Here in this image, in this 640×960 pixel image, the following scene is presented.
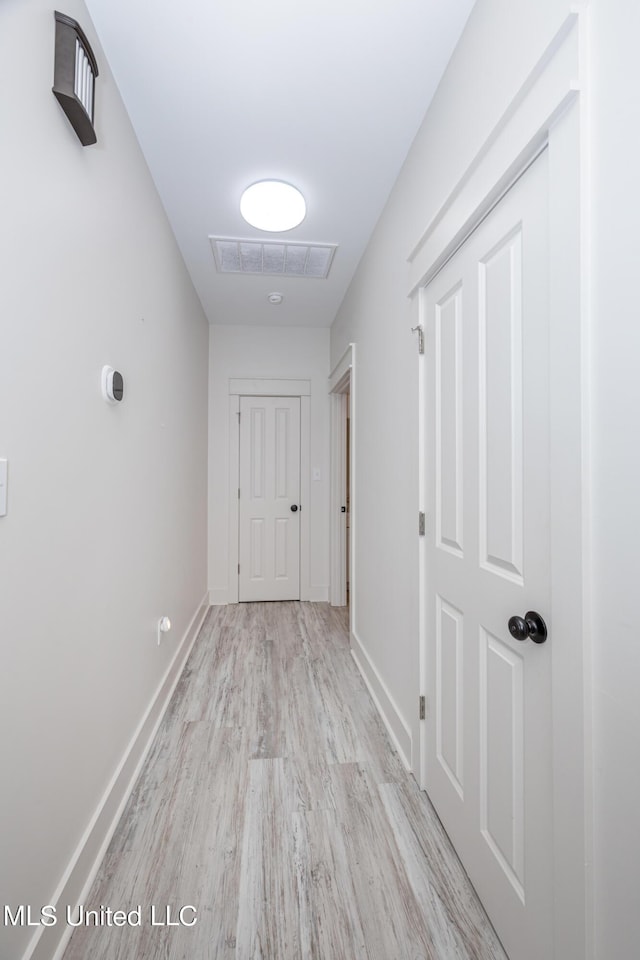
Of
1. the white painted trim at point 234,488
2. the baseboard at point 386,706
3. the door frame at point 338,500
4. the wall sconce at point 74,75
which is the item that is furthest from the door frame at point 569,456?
the white painted trim at point 234,488

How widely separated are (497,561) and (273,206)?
6.41ft

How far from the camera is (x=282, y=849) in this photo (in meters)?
1.33

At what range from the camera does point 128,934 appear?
110 cm

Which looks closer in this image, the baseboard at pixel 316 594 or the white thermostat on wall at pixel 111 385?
the white thermostat on wall at pixel 111 385

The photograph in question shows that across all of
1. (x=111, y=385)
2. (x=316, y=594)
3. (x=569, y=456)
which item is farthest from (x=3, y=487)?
(x=316, y=594)

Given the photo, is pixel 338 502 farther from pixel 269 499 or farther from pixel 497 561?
pixel 497 561

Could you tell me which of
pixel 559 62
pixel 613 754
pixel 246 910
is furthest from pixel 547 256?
pixel 246 910

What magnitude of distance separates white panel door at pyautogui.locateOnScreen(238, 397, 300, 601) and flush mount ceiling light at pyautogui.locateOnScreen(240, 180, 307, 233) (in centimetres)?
187

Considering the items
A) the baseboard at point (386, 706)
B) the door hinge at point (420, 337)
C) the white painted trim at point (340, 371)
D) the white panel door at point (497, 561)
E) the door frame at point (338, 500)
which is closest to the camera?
the white panel door at point (497, 561)

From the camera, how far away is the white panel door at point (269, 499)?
12.8ft

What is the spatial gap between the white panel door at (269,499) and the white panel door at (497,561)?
2537 millimetres

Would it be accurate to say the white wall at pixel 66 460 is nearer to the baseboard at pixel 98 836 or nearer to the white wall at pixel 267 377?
the baseboard at pixel 98 836

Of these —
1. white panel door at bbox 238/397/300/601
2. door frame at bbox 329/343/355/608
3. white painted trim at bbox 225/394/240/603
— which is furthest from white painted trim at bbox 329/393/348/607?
white painted trim at bbox 225/394/240/603

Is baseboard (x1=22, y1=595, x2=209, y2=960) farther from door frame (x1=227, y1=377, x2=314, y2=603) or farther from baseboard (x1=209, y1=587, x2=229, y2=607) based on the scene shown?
door frame (x1=227, y1=377, x2=314, y2=603)
